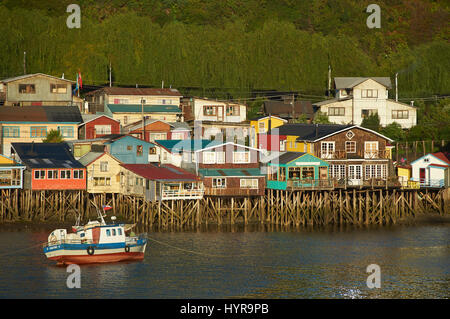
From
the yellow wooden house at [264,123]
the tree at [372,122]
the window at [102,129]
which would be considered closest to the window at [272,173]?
the yellow wooden house at [264,123]

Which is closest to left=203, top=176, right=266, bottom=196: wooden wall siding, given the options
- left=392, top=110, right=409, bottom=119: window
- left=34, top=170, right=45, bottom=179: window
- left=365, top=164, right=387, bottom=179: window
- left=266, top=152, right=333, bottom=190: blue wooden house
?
left=266, top=152, right=333, bottom=190: blue wooden house

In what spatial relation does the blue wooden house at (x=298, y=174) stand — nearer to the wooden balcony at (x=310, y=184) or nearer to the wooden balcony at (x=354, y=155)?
the wooden balcony at (x=310, y=184)

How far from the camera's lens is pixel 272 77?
107 metres

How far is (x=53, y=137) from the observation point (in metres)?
81.8

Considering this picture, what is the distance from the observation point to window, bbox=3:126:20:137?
82.2 m

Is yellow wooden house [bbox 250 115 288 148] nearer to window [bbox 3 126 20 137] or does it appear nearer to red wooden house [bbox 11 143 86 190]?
window [bbox 3 126 20 137]

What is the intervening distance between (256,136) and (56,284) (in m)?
38.7

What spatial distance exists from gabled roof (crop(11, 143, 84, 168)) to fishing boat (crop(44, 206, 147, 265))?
48.7 feet

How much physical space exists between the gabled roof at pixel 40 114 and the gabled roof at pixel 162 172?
13694mm

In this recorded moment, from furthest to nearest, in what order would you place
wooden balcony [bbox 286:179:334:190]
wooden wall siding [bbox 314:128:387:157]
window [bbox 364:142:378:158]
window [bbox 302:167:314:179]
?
window [bbox 364:142:378:158]
wooden wall siding [bbox 314:128:387:157]
window [bbox 302:167:314:179]
wooden balcony [bbox 286:179:334:190]

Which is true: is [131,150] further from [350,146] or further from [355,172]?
[355,172]
